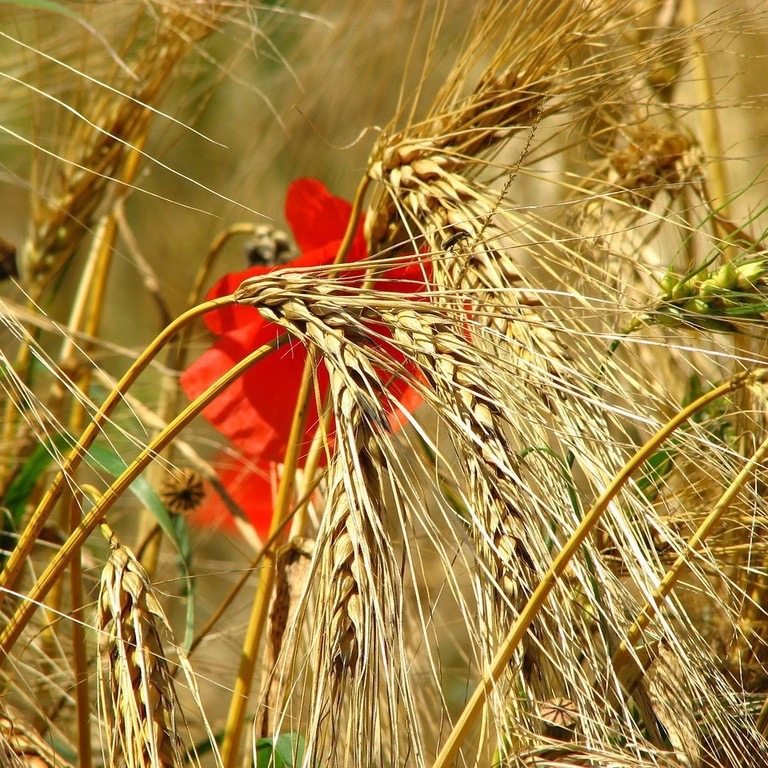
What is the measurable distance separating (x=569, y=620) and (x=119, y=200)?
21.5 inches

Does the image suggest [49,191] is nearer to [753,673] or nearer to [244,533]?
[244,533]

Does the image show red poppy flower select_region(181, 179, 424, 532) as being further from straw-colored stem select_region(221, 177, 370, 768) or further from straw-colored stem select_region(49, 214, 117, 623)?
straw-colored stem select_region(49, 214, 117, 623)

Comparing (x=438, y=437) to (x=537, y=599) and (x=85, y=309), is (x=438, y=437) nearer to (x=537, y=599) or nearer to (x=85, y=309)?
(x=537, y=599)

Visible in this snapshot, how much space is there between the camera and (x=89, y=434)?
0.39 m

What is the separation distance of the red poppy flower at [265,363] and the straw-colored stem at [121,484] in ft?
0.41

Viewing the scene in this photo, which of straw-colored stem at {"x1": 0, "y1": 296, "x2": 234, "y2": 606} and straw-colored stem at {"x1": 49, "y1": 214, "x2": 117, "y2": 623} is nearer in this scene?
straw-colored stem at {"x1": 0, "y1": 296, "x2": 234, "y2": 606}

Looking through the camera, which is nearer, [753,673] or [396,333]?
[396,333]

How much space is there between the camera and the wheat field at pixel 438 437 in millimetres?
325

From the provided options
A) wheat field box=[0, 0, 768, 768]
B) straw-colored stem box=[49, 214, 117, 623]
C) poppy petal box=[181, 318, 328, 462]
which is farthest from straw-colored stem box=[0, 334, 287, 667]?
straw-colored stem box=[49, 214, 117, 623]

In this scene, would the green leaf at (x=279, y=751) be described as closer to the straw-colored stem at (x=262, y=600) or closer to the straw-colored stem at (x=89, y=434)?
the straw-colored stem at (x=262, y=600)

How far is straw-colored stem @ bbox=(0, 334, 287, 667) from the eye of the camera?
1.20ft

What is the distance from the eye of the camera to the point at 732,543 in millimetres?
528

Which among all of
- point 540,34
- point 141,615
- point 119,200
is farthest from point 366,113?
point 141,615

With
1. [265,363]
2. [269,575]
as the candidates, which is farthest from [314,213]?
[269,575]
